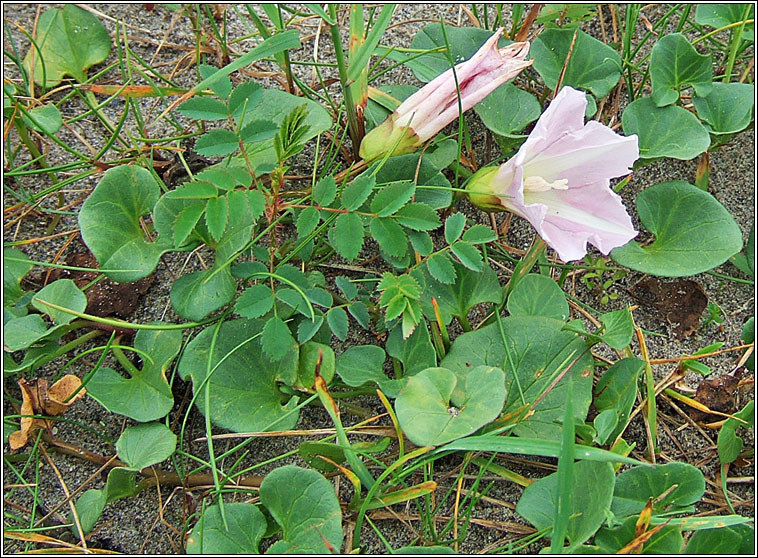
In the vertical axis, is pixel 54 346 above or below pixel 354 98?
below

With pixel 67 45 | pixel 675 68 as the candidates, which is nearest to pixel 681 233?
pixel 675 68

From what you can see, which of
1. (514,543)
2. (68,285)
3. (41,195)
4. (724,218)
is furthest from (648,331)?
(41,195)

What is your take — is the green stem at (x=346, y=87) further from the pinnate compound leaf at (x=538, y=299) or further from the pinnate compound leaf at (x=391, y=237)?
the pinnate compound leaf at (x=538, y=299)

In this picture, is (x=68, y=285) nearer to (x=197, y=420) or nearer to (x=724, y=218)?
(x=197, y=420)

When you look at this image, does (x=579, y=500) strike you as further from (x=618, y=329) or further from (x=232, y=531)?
(x=232, y=531)

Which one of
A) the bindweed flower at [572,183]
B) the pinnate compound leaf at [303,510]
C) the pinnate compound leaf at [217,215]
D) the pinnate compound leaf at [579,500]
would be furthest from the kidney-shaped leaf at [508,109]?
the pinnate compound leaf at [303,510]

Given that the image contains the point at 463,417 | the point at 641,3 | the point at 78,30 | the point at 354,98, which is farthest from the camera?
the point at 641,3
